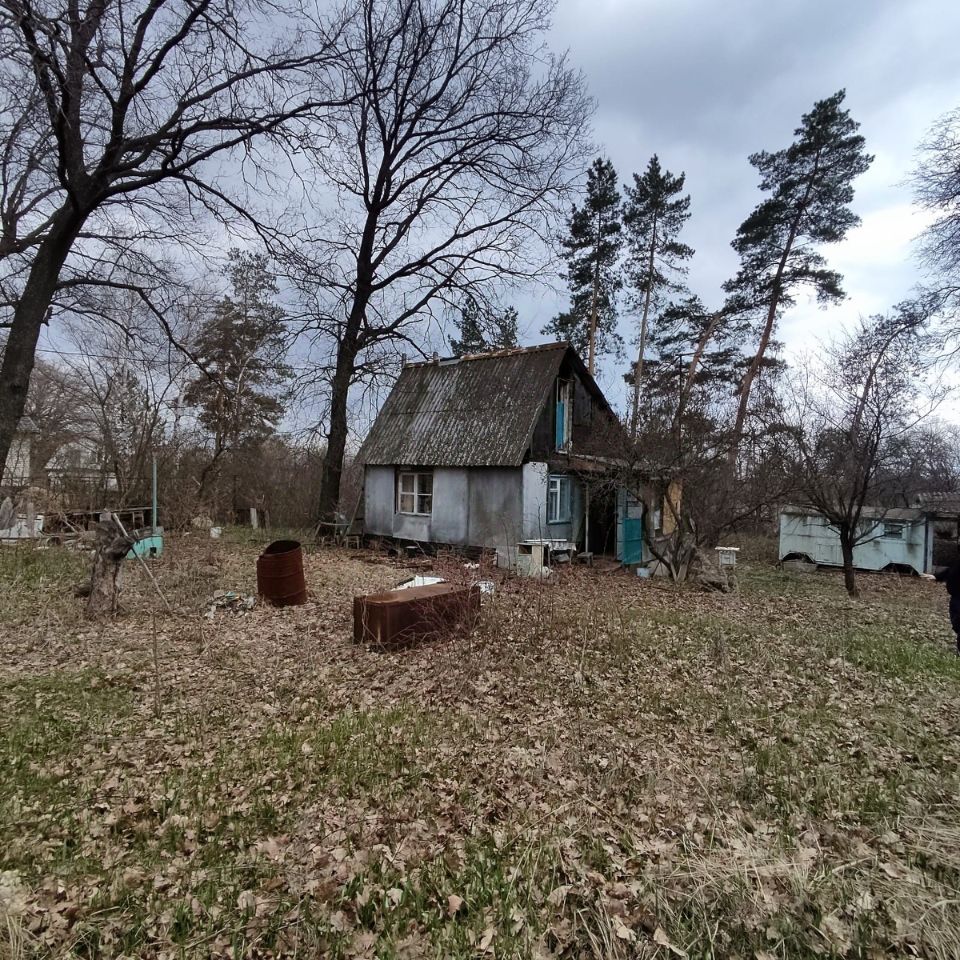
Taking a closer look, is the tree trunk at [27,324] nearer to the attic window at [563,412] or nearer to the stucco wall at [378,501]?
the stucco wall at [378,501]

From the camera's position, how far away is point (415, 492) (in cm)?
1616

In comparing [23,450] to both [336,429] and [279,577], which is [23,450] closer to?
[336,429]

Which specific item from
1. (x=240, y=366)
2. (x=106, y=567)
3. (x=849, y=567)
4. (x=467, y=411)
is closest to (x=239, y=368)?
(x=240, y=366)

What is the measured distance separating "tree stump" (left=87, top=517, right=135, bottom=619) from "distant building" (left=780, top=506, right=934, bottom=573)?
1550cm

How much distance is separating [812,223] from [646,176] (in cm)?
656

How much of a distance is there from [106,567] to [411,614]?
4.61 metres

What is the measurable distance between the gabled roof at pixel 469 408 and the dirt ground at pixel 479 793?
746 cm

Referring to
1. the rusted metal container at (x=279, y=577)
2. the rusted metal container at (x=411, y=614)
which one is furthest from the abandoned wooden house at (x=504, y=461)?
the rusted metal container at (x=411, y=614)

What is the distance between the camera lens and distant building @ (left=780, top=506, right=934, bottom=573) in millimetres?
15781

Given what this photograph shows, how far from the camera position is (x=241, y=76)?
8320 millimetres

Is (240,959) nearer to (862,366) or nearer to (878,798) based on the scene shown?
(878,798)

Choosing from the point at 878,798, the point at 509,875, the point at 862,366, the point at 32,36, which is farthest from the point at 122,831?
the point at 862,366

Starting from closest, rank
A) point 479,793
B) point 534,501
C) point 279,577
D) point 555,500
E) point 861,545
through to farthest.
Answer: point 479,793 → point 279,577 → point 534,501 → point 555,500 → point 861,545

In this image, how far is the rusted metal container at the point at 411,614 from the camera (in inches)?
271
